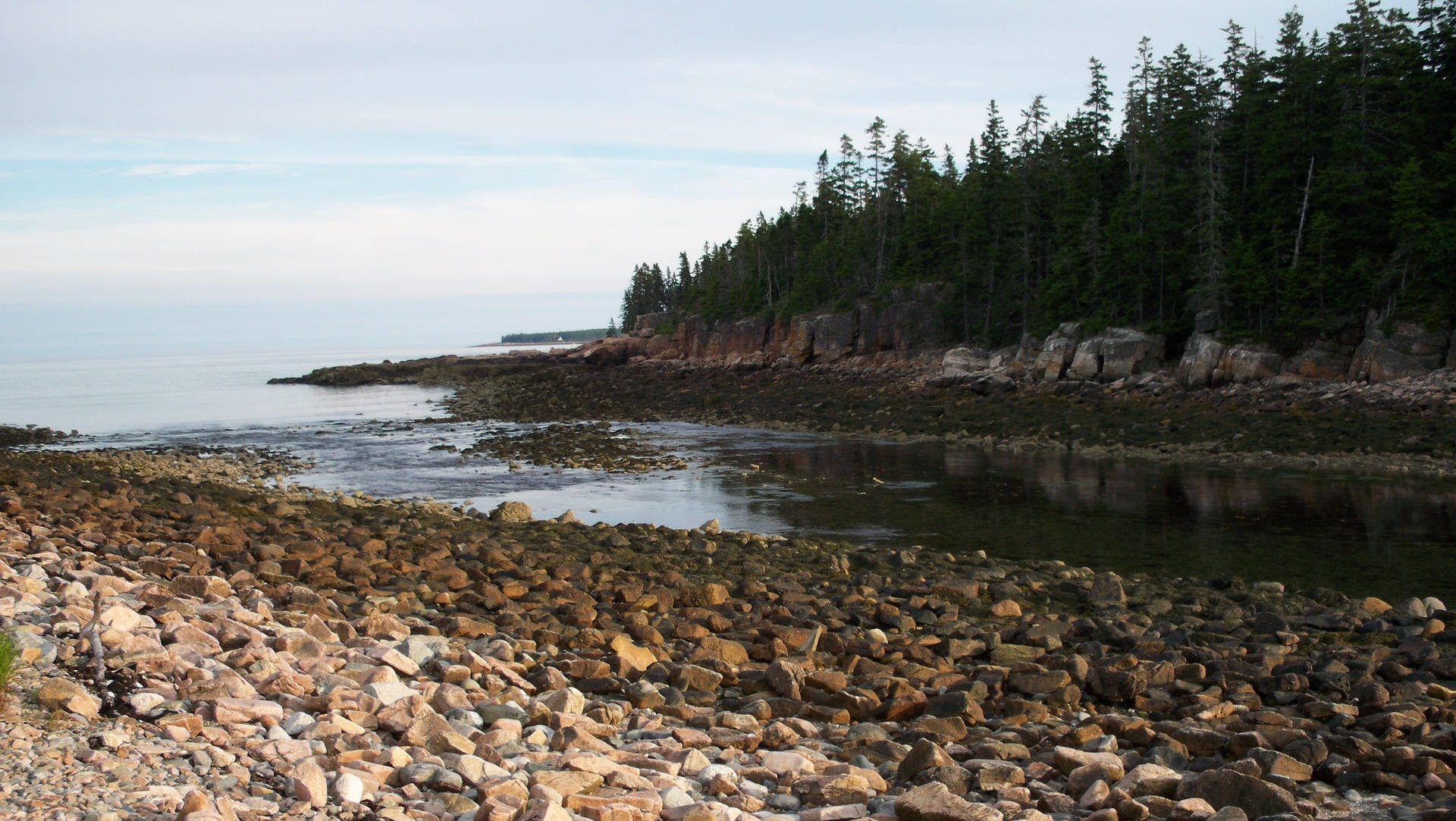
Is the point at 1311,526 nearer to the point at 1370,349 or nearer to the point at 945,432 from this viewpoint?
the point at 945,432

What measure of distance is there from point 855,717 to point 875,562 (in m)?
7.37

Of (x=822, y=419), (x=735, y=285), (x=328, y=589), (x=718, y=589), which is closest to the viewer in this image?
(x=328, y=589)

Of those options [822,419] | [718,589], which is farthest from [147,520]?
[822,419]

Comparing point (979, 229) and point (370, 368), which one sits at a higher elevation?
point (979, 229)

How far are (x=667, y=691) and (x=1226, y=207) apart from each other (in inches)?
2021

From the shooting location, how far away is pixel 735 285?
95.4 m

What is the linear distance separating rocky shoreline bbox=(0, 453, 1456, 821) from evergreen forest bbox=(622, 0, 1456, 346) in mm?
34449

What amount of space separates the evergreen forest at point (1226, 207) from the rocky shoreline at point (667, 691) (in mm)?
34449

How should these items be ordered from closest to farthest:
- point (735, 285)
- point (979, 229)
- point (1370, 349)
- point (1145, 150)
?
point (1370, 349) → point (1145, 150) → point (979, 229) → point (735, 285)

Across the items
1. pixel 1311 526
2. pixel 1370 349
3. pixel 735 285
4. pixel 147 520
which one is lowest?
pixel 1311 526

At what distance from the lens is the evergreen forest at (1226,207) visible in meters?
40.6

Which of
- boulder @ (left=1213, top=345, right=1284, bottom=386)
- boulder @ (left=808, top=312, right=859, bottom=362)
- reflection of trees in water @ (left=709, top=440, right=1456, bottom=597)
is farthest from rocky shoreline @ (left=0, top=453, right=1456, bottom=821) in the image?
boulder @ (left=808, top=312, right=859, bottom=362)

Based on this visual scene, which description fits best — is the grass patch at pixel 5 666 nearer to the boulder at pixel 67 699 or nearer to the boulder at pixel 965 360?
the boulder at pixel 67 699

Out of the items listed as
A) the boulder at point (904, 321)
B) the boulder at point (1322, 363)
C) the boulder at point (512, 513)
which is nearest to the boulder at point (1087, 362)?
the boulder at point (1322, 363)
